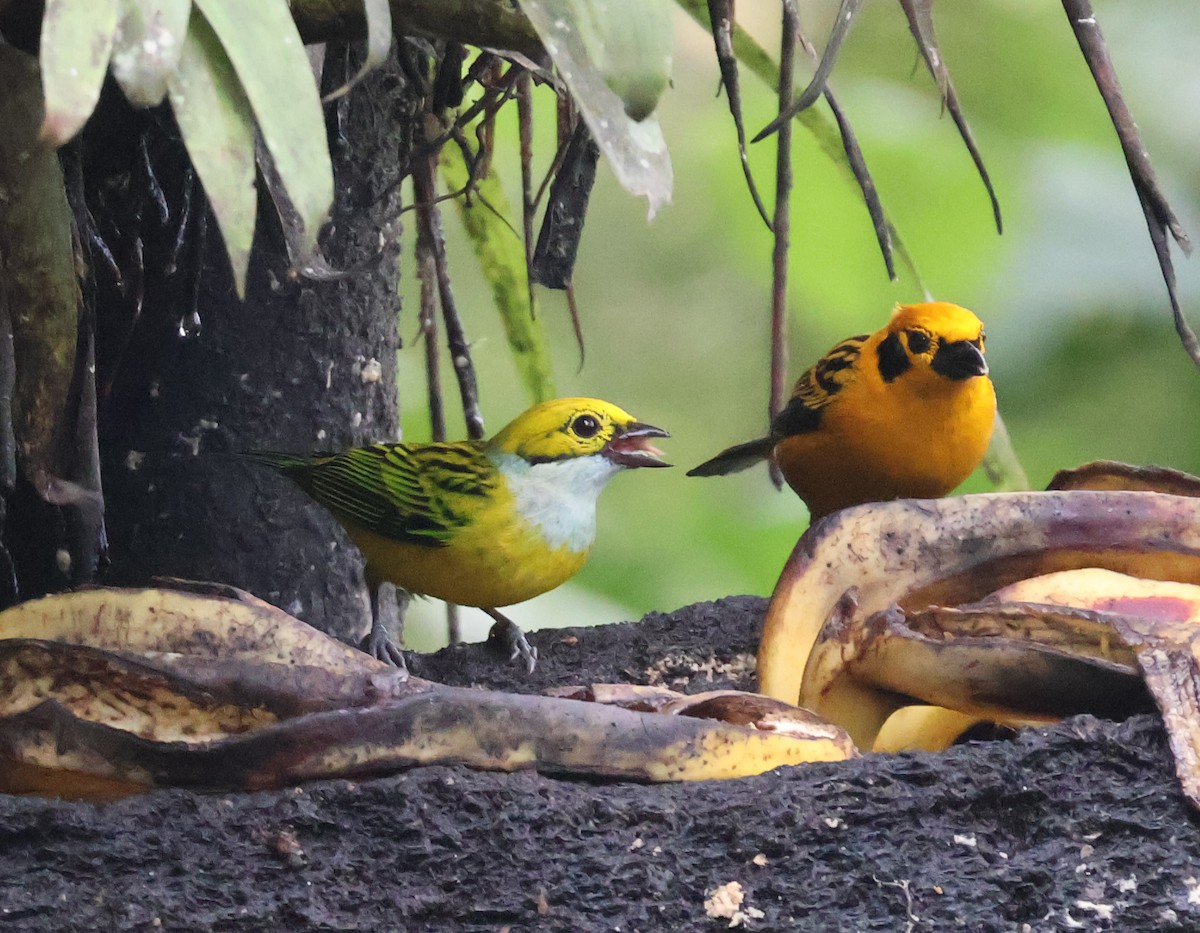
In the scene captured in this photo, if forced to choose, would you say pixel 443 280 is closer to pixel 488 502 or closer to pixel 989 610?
pixel 488 502

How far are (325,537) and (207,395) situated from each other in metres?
0.26

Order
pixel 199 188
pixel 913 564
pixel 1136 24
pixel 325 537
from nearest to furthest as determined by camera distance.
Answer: pixel 913 564, pixel 199 188, pixel 325 537, pixel 1136 24

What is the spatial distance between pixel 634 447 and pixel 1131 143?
3.25 feet

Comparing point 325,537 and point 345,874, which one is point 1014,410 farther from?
point 345,874

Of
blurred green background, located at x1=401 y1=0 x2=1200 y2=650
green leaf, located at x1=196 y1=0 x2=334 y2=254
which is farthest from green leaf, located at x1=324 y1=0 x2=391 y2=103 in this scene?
blurred green background, located at x1=401 y1=0 x2=1200 y2=650

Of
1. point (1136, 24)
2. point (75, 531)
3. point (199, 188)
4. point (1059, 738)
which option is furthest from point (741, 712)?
point (1136, 24)

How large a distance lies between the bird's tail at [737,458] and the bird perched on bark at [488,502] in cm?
54

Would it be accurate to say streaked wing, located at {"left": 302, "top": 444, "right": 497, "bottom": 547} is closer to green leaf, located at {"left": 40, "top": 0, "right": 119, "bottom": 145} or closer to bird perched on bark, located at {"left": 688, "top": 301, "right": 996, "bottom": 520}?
bird perched on bark, located at {"left": 688, "top": 301, "right": 996, "bottom": 520}

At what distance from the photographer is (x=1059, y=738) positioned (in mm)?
953

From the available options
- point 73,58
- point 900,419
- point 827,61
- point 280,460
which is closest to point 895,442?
point 900,419

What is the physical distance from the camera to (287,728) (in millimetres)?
912

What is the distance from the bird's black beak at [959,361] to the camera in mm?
2312

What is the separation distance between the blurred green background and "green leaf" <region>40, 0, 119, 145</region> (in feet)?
7.88

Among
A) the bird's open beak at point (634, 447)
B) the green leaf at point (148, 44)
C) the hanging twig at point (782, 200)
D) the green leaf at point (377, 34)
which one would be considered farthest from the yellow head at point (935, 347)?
the green leaf at point (148, 44)
